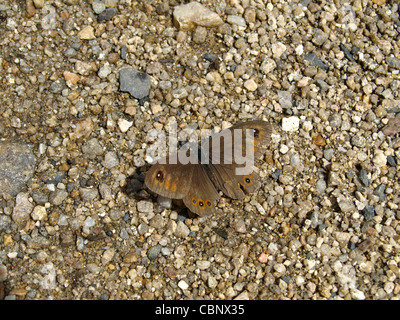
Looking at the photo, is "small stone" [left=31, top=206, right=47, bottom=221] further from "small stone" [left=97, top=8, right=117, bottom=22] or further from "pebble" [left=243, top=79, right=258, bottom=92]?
"pebble" [left=243, top=79, right=258, bottom=92]

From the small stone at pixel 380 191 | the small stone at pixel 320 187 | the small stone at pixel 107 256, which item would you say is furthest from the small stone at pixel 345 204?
the small stone at pixel 107 256

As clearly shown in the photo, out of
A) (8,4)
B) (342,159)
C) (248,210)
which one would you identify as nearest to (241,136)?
(248,210)

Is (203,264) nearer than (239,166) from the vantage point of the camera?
Yes

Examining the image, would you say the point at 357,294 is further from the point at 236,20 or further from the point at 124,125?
the point at 236,20

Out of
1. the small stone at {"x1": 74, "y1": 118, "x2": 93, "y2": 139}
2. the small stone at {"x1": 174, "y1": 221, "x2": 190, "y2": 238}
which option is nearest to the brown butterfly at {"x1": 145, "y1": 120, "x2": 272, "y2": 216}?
the small stone at {"x1": 174, "y1": 221, "x2": 190, "y2": 238}

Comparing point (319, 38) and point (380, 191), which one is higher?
point (319, 38)

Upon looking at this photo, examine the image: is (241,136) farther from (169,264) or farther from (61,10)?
(61,10)

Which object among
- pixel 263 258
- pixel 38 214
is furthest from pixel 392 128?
pixel 38 214
